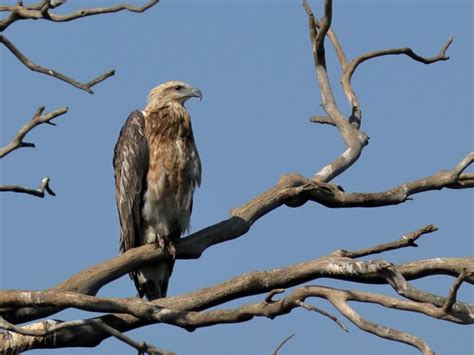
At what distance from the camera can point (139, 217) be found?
355 inches

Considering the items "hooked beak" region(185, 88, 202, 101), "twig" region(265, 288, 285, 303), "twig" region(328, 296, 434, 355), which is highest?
"hooked beak" region(185, 88, 202, 101)

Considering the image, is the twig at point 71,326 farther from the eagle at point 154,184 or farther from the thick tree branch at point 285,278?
the eagle at point 154,184

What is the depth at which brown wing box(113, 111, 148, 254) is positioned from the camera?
8.95 metres

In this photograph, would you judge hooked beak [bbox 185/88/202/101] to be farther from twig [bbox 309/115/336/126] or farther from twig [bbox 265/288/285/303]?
twig [bbox 265/288/285/303]

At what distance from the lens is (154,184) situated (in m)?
8.91

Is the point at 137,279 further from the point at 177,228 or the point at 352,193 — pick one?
the point at 352,193

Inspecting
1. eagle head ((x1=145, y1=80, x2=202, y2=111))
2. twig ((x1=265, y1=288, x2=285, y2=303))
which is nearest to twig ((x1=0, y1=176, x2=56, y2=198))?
twig ((x1=265, y1=288, x2=285, y2=303))

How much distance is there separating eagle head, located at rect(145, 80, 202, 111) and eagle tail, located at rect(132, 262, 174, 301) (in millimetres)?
1538

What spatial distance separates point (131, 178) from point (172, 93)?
3.69ft

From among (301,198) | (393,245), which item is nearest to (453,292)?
(393,245)

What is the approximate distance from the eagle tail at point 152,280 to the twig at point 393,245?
2428mm

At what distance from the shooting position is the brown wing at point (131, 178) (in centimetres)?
895

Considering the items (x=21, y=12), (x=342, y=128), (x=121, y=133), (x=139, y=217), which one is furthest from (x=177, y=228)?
(x=21, y=12)

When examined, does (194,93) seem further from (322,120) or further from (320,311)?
(320,311)
